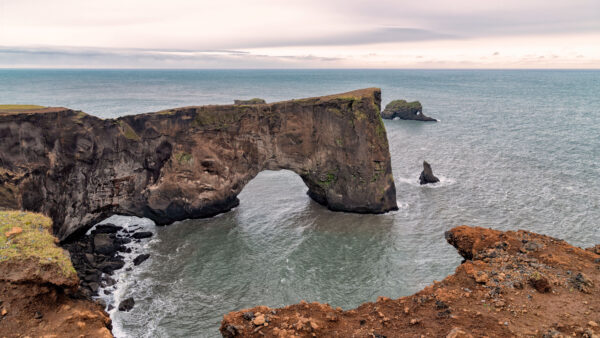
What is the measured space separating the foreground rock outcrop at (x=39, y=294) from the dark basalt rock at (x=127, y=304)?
7.38 metres

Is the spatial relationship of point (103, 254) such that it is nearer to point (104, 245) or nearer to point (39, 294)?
Result: point (104, 245)

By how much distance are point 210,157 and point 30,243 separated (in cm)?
2071

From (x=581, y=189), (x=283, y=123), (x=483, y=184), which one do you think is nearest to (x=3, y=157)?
(x=283, y=123)

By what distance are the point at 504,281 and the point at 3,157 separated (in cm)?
3384

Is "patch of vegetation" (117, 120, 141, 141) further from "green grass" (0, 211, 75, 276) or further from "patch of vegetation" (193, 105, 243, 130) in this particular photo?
"green grass" (0, 211, 75, 276)

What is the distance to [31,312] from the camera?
50.2ft

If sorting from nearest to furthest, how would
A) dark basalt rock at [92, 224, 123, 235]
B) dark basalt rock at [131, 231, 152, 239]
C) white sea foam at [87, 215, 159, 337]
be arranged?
1. white sea foam at [87, 215, 159, 337]
2. dark basalt rock at [131, 231, 152, 239]
3. dark basalt rock at [92, 224, 123, 235]

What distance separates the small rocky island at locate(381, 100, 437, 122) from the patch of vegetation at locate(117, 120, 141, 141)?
2906 inches

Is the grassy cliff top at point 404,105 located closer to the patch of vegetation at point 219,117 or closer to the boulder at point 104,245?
the patch of vegetation at point 219,117

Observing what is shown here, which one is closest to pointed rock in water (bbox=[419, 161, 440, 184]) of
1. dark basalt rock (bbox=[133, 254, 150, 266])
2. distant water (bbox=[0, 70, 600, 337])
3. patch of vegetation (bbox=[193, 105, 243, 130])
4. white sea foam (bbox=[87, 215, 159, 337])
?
distant water (bbox=[0, 70, 600, 337])

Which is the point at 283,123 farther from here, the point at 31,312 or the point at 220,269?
the point at 31,312

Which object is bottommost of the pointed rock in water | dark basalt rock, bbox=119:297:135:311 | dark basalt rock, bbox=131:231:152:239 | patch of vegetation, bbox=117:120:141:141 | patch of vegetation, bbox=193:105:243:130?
dark basalt rock, bbox=119:297:135:311

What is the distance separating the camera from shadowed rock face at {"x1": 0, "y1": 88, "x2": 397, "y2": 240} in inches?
1253

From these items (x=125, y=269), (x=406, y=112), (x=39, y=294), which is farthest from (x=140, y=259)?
(x=406, y=112)
